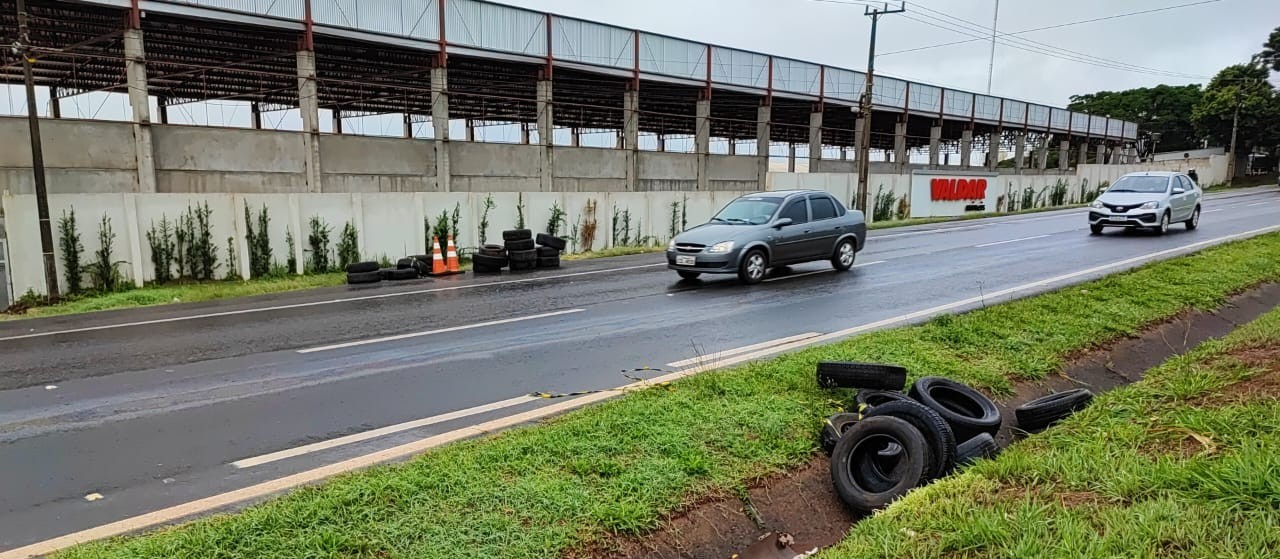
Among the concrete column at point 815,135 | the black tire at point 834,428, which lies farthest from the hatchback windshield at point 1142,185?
the concrete column at point 815,135

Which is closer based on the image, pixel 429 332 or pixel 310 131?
pixel 429 332

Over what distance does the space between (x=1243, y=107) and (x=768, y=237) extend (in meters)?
72.3

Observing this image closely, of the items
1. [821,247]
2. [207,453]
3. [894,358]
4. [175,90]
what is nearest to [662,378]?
[894,358]

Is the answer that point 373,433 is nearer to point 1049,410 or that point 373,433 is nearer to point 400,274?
point 1049,410

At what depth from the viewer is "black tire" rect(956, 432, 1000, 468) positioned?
4.45 metres

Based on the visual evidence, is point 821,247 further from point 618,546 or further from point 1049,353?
point 618,546

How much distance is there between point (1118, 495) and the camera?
3396 mm

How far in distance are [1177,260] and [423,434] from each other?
1307 centimetres

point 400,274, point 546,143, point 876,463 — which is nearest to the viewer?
point 876,463

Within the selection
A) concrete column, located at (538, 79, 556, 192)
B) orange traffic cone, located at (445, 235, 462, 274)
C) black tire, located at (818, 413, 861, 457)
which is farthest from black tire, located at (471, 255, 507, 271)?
concrete column, located at (538, 79, 556, 192)

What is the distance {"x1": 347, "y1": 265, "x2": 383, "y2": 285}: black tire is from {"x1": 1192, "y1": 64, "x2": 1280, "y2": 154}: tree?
75796 millimetres

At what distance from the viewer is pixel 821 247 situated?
13.7 m

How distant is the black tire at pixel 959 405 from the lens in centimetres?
493

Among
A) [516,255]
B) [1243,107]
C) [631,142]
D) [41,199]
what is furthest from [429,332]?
[1243,107]
